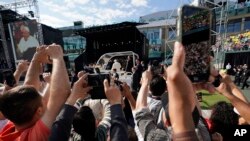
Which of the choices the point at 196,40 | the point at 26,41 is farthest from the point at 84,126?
the point at 26,41

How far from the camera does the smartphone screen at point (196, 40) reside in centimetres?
144

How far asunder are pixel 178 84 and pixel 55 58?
1.09 m

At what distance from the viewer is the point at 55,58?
6.26 feet

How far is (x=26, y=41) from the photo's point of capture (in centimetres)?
1878

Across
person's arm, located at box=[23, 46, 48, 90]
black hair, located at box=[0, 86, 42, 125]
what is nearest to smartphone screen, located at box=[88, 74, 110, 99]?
black hair, located at box=[0, 86, 42, 125]

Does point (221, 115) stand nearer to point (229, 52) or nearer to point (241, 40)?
point (229, 52)

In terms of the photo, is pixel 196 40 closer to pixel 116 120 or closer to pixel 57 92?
pixel 116 120

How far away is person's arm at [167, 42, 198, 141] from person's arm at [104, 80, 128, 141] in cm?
57

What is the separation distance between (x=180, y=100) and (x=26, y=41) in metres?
19.1

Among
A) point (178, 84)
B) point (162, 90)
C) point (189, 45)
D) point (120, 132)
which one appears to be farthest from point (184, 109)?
point (162, 90)

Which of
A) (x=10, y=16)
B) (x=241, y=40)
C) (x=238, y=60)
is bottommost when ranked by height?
(x=238, y=60)

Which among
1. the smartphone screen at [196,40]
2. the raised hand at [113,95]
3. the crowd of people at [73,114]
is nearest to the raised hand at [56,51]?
the crowd of people at [73,114]

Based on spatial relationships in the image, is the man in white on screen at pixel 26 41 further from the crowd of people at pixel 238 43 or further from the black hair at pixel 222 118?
the black hair at pixel 222 118

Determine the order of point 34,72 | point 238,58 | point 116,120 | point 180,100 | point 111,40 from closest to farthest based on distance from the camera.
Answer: point 180,100 < point 116,120 < point 34,72 < point 111,40 < point 238,58
